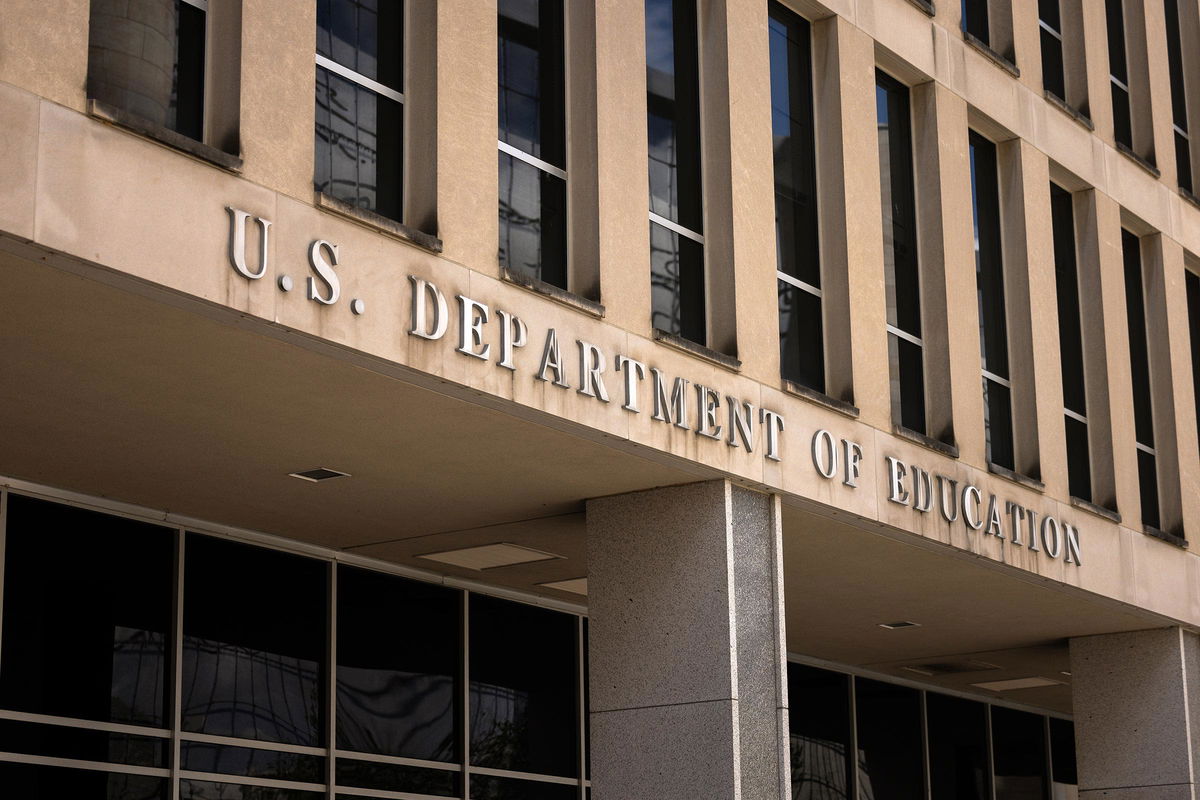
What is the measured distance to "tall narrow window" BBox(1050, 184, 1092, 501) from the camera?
A: 806 inches

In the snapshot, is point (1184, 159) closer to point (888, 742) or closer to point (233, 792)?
point (888, 742)

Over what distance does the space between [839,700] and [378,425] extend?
12513 millimetres

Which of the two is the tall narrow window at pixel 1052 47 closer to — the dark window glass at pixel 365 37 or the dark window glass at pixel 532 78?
the dark window glass at pixel 532 78

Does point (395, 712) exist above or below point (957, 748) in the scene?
below

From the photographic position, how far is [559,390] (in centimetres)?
1273

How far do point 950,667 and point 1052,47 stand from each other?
7.95 meters

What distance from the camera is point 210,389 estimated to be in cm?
1179

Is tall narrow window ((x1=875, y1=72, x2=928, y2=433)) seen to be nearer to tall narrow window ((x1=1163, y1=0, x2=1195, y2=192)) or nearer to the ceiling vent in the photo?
the ceiling vent

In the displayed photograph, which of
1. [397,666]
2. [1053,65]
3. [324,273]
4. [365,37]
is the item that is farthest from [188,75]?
[1053,65]

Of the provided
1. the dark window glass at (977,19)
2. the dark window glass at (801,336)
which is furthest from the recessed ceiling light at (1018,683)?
the dark window glass at (801,336)

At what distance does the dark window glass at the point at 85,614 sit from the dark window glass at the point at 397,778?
220 centimetres

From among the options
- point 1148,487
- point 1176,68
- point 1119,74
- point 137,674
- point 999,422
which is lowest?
point 137,674

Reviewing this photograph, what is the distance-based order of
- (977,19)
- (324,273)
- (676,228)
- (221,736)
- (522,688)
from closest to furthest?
(324,273)
(676,228)
(221,736)
(522,688)
(977,19)

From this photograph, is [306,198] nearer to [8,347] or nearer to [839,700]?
[8,347]
